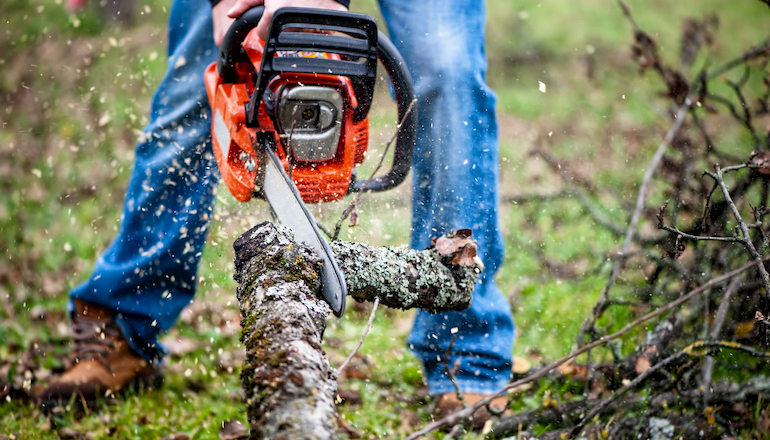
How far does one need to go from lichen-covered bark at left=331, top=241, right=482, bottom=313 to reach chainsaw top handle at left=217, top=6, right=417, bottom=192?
0.72 ft

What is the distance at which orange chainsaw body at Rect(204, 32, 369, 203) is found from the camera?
5.58 feet

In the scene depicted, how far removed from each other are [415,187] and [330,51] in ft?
2.38

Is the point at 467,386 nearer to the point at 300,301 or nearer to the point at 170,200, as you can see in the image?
the point at 300,301

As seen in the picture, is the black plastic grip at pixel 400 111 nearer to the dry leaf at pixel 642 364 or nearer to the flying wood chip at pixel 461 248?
the flying wood chip at pixel 461 248

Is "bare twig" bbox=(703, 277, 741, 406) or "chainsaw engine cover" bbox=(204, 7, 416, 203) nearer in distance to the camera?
Result: "chainsaw engine cover" bbox=(204, 7, 416, 203)

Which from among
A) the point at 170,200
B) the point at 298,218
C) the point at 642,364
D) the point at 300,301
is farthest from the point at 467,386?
the point at 170,200

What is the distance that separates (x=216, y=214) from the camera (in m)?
2.47

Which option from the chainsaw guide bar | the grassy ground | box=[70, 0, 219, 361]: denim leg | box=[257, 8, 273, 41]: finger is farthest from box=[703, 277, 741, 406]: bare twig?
box=[70, 0, 219, 361]: denim leg

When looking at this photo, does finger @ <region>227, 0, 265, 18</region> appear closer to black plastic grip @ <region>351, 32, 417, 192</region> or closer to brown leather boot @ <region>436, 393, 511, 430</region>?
black plastic grip @ <region>351, 32, 417, 192</region>

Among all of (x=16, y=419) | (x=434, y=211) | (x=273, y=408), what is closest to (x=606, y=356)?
(x=434, y=211)

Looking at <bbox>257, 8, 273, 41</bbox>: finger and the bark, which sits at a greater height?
<bbox>257, 8, 273, 41</bbox>: finger

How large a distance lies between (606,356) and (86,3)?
7074 mm

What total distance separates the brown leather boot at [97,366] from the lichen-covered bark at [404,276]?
1203 mm

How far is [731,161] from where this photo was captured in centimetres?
254
